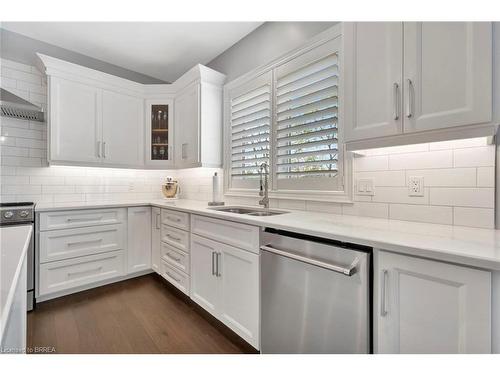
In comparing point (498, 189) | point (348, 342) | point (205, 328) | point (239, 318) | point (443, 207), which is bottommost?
point (205, 328)

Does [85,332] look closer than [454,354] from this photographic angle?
No

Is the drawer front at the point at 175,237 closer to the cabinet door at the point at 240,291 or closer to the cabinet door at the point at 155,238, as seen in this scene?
the cabinet door at the point at 155,238

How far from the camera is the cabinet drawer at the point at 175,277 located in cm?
220

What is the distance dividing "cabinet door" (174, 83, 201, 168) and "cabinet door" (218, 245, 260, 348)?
1287 mm

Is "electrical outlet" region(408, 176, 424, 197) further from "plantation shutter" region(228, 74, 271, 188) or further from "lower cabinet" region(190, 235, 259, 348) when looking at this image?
"plantation shutter" region(228, 74, 271, 188)

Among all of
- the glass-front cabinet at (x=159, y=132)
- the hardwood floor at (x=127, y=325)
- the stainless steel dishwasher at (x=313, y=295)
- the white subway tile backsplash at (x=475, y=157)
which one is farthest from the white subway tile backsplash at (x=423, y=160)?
the glass-front cabinet at (x=159, y=132)

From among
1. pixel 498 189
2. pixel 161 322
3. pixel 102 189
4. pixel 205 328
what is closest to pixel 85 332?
pixel 161 322

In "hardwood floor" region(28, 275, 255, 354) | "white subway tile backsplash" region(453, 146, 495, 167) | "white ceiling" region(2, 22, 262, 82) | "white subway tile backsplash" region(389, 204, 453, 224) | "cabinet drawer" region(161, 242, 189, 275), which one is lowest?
"hardwood floor" region(28, 275, 255, 354)

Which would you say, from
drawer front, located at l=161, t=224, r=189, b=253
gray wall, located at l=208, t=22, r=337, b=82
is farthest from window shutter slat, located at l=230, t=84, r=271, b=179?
drawer front, located at l=161, t=224, r=189, b=253

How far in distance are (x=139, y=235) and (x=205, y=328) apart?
4.53 feet

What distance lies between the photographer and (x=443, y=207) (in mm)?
1335

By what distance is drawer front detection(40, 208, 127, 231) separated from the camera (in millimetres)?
2289
